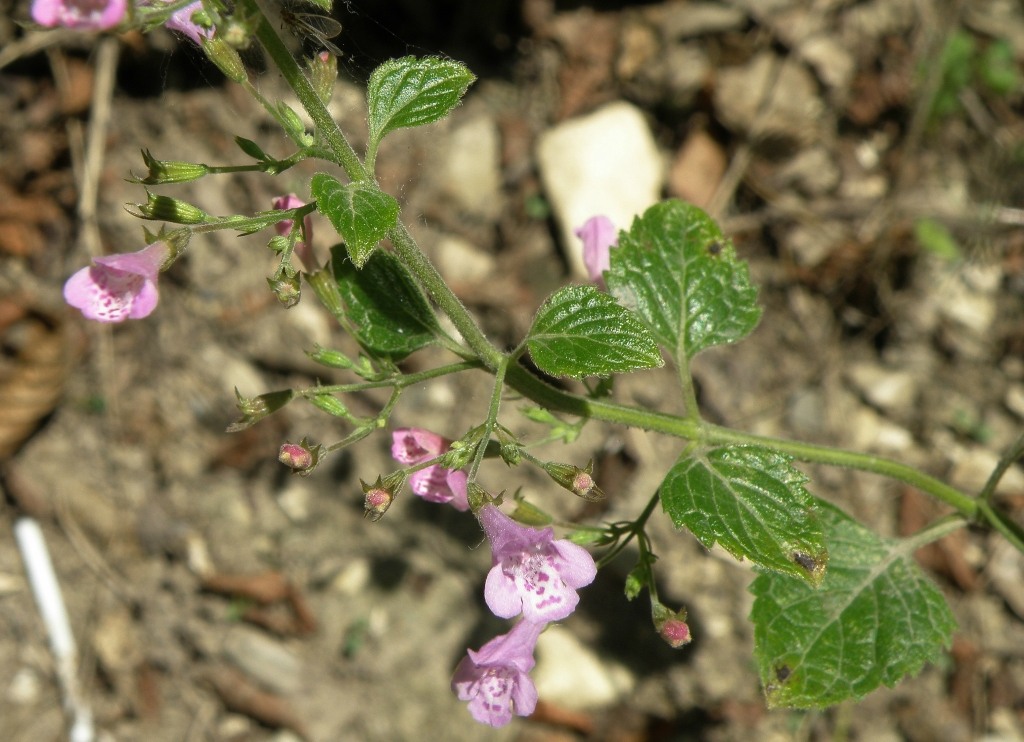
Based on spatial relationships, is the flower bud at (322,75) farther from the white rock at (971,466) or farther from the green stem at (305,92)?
the white rock at (971,466)

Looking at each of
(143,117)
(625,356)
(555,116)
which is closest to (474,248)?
(555,116)

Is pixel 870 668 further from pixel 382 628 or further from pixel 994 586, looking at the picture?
pixel 382 628

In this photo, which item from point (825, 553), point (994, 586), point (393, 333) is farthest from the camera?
point (994, 586)

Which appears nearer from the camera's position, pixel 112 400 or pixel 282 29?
pixel 282 29

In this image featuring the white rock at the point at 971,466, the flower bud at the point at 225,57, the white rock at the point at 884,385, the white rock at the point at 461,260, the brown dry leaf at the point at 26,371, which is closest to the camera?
the flower bud at the point at 225,57

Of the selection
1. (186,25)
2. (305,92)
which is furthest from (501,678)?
(186,25)

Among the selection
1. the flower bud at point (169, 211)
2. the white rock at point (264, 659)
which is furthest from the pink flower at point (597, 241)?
the white rock at point (264, 659)

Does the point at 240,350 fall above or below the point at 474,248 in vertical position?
below

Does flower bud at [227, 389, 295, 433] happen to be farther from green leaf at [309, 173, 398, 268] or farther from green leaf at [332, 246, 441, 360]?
green leaf at [309, 173, 398, 268]
